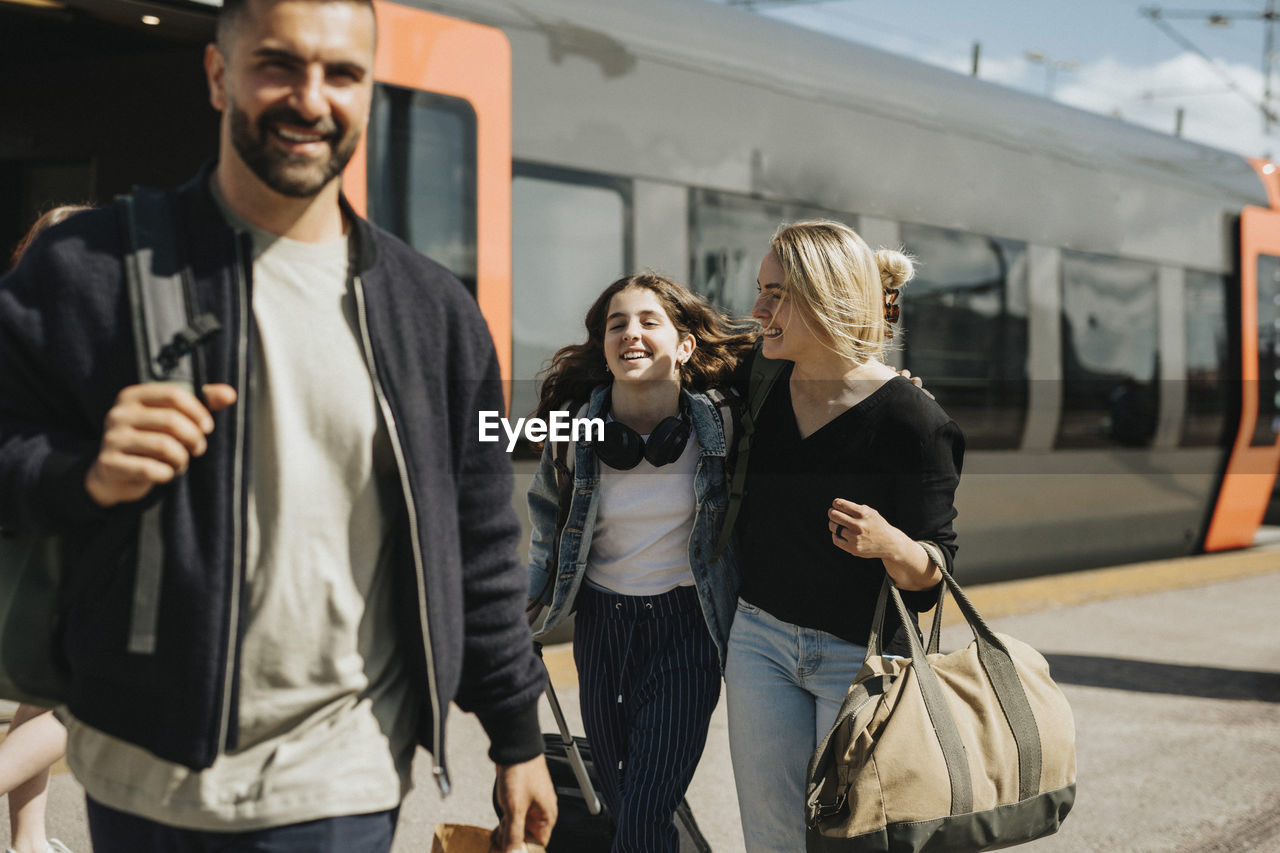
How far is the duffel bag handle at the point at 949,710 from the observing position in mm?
2246

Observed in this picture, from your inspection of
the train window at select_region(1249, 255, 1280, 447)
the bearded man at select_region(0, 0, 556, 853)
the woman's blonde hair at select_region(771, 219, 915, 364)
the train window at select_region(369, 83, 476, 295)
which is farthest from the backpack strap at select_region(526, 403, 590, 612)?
the train window at select_region(1249, 255, 1280, 447)

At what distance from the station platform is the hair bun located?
1.90 meters

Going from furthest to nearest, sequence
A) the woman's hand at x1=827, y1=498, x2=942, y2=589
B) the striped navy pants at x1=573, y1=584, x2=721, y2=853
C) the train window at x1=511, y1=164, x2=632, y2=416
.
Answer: the train window at x1=511, y1=164, x2=632, y2=416 → the striped navy pants at x1=573, y1=584, x2=721, y2=853 → the woman's hand at x1=827, y1=498, x2=942, y2=589

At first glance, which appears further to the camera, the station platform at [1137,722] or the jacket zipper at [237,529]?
the station platform at [1137,722]

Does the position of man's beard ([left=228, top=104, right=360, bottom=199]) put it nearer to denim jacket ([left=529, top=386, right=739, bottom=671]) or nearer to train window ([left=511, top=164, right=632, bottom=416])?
denim jacket ([left=529, top=386, right=739, bottom=671])

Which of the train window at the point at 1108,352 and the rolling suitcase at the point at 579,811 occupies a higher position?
the train window at the point at 1108,352

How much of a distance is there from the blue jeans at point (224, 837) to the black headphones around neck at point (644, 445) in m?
1.45

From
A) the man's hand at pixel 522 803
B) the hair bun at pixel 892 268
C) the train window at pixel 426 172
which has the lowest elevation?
the man's hand at pixel 522 803

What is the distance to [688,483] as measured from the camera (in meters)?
2.90

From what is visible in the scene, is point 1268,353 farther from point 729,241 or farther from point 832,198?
point 729,241

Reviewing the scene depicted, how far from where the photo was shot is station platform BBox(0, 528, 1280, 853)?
393cm

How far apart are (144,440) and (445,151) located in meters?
3.99

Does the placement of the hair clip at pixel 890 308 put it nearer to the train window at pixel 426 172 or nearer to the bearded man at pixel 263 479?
the bearded man at pixel 263 479

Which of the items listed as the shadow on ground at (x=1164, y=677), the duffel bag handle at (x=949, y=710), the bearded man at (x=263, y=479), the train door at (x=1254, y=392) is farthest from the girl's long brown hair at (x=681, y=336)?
the train door at (x=1254, y=392)
